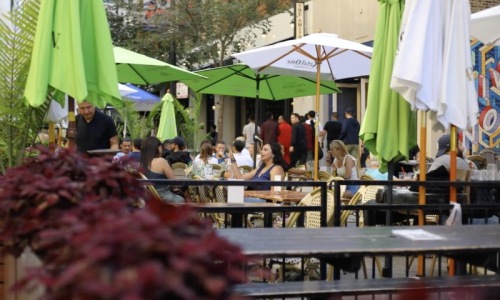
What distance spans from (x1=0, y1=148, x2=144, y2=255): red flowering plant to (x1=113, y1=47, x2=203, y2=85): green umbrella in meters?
8.76

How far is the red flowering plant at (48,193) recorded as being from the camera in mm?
2832

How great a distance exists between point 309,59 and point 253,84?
3.50 meters

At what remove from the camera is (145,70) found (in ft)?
45.3

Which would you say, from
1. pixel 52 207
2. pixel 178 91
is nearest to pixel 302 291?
pixel 52 207

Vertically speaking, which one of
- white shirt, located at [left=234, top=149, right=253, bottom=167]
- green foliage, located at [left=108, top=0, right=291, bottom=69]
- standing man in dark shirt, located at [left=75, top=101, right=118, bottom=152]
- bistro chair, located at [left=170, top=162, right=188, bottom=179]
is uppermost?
green foliage, located at [left=108, top=0, right=291, bottom=69]

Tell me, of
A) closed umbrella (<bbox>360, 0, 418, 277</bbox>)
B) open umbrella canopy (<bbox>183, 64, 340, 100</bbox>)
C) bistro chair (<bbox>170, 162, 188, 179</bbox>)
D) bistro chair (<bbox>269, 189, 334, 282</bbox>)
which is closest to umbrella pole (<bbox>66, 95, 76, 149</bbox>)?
bistro chair (<bbox>269, 189, 334, 282</bbox>)

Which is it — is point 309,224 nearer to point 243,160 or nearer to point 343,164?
point 343,164

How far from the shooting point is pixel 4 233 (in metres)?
2.92

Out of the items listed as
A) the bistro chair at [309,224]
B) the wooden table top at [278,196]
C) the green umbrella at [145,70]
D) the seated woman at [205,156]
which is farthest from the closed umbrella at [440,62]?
the seated woman at [205,156]

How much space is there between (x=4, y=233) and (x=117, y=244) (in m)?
1.39

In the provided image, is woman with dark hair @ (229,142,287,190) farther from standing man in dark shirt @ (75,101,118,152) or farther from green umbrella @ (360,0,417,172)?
green umbrella @ (360,0,417,172)

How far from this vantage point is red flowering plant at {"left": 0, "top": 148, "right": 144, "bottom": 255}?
2832 millimetres

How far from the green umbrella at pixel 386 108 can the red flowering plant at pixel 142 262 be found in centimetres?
576

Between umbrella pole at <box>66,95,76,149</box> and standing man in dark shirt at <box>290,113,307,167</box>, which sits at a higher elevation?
standing man in dark shirt at <box>290,113,307,167</box>
